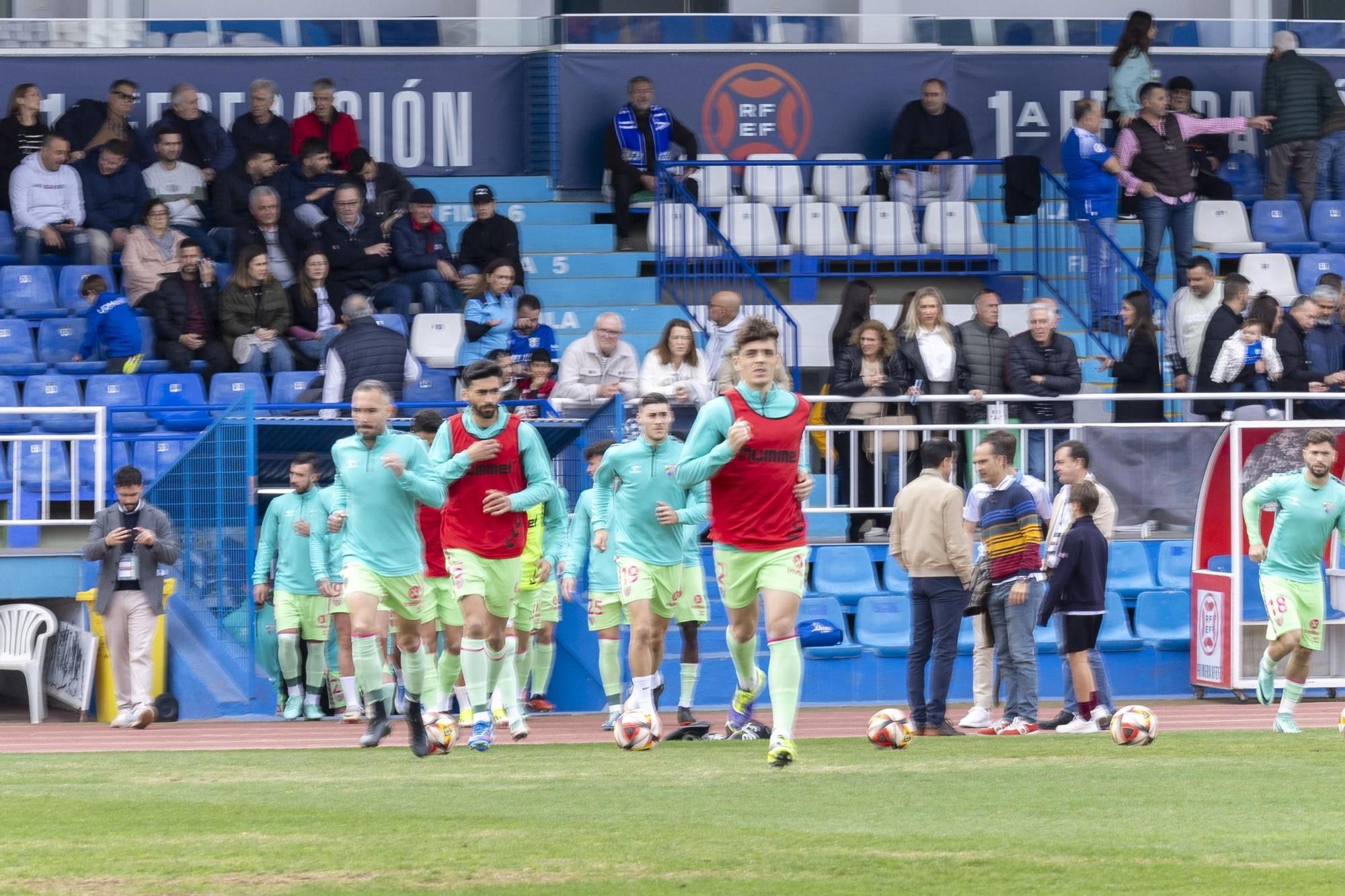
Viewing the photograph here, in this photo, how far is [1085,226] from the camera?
21.3 m

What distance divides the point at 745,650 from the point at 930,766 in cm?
160

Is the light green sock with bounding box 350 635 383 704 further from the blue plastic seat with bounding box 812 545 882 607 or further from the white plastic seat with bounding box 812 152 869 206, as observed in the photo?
the white plastic seat with bounding box 812 152 869 206

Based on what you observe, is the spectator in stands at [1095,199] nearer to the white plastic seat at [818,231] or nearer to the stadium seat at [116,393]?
the white plastic seat at [818,231]

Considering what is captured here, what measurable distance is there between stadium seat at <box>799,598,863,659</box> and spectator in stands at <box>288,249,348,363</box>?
5.30 meters

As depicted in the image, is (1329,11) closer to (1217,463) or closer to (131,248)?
(1217,463)

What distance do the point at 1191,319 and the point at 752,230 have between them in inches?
189

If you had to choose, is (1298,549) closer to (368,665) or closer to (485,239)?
(368,665)

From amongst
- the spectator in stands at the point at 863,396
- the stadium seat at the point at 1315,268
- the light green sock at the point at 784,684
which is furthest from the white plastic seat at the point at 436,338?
the stadium seat at the point at 1315,268

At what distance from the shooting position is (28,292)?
1930 cm

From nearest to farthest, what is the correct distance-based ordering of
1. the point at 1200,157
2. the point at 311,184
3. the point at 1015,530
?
the point at 1015,530, the point at 311,184, the point at 1200,157

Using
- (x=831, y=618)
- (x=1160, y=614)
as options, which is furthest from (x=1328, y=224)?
(x=831, y=618)

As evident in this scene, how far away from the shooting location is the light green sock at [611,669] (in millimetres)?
14719

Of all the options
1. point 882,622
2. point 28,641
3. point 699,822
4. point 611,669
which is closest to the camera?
point 699,822

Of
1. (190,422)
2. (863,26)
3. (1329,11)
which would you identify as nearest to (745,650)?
(190,422)
